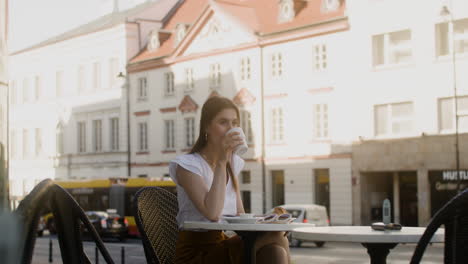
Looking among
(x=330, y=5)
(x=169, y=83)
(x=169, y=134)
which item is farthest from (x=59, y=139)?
(x=330, y=5)

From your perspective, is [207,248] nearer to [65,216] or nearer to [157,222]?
[157,222]

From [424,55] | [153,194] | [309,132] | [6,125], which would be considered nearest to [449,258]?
[153,194]

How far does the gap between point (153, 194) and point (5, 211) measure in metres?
3.72

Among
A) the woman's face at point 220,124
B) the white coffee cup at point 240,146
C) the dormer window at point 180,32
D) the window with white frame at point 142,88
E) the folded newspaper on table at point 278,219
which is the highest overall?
the dormer window at point 180,32

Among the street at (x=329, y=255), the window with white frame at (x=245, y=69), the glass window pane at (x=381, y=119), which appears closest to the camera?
the street at (x=329, y=255)

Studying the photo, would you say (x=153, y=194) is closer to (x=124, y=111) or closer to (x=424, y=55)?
(x=424, y=55)

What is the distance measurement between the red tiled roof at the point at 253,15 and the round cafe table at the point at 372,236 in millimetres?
39788

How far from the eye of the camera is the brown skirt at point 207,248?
6070 millimetres

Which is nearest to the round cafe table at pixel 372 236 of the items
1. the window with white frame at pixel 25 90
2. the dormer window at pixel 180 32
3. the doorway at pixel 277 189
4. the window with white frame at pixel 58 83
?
the doorway at pixel 277 189

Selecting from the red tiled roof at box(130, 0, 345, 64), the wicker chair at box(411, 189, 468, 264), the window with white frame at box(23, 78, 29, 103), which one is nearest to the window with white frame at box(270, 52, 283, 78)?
the red tiled roof at box(130, 0, 345, 64)

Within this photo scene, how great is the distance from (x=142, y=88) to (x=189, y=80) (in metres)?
5.51

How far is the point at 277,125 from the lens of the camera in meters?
49.1

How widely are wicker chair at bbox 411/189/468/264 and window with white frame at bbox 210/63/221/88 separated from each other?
160ft

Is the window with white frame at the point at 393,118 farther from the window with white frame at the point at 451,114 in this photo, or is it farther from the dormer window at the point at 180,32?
the dormer window at the point at 180,32
